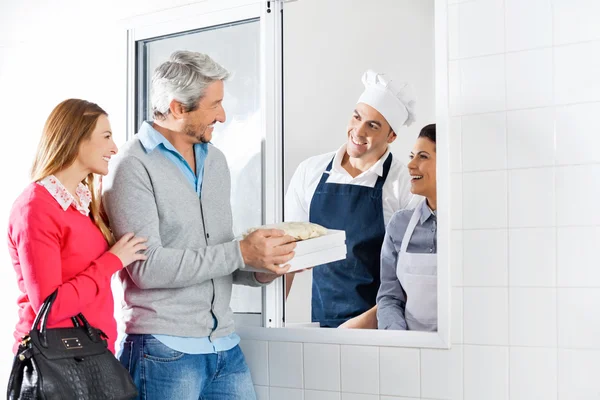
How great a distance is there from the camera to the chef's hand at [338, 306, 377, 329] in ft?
6.66

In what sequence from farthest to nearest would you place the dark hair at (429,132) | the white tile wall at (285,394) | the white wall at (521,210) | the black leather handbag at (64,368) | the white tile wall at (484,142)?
the white tile wall at (285,394), the dark hair at (429,132), the white tile wall at (484,142), the white wall at (521,210), the black leather handbag at (64,368)

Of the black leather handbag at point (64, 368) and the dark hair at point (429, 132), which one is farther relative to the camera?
the dark hair at point (429, 132)

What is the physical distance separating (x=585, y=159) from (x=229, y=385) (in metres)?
1.12

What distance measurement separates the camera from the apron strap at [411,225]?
199 centimetres

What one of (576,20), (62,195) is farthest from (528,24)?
(62,195)

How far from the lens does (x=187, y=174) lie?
6.70ft

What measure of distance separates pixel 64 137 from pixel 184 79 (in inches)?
14.2

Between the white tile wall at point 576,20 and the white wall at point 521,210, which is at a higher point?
the white tile wall at point 576,20

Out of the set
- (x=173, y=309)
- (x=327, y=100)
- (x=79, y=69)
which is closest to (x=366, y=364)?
(x=173, y=309)

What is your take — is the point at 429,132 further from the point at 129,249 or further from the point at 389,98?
the point at 129,249

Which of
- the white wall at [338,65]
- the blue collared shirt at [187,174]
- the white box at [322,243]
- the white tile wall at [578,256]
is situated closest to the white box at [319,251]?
the white box at [322,243]

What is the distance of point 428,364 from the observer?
6.32ft

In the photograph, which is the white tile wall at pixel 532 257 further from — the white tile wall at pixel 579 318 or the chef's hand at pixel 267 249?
the chef's hand at pixel 267 249

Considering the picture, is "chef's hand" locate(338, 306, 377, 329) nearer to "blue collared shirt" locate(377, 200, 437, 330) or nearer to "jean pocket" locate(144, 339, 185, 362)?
"blue collared shirt" locate(377, 200, 437, 330)
